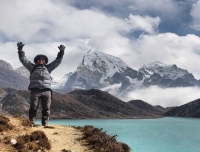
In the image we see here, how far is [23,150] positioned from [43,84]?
13.9ft

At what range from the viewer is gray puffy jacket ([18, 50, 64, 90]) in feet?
45.0

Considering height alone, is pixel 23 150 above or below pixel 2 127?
below

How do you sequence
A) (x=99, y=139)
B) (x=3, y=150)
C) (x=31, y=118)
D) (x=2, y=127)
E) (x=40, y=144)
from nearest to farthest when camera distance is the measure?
(x=3, y=150) < (x=40, y=144) < (x=2, y=127) < (x=99, y=139) < (x=31, y=118)

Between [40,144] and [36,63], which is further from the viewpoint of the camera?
[36,63]

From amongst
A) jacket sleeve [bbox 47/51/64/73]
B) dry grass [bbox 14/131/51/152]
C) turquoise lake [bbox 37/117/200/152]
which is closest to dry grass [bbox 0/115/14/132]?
dry grass [bbox 14/131/51/152]

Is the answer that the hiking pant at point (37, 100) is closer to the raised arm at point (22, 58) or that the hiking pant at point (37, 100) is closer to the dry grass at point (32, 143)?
the raised arm at point (22, 58)

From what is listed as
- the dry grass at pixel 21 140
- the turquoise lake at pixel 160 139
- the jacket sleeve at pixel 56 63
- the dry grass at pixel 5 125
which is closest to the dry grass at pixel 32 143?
the dry grass at pixel 21 140

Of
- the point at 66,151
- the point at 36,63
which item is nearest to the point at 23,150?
the point at 66,151

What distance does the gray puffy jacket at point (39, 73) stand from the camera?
1373cm

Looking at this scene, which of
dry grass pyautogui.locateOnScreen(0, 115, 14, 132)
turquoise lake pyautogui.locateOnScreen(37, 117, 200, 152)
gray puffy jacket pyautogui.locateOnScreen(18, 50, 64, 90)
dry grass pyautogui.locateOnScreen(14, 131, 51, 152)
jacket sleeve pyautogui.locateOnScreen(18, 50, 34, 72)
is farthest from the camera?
turquoise lake pyautogui.locateOnScreen(37, 117, 200, 152)

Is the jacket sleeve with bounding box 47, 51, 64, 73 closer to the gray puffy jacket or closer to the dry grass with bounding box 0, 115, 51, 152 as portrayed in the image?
the gray puffy jacket

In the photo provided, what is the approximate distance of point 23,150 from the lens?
1027 centimetres

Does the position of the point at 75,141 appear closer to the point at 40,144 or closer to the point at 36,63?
the point at 40,144

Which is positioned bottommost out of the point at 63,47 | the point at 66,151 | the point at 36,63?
the point at 66,151
